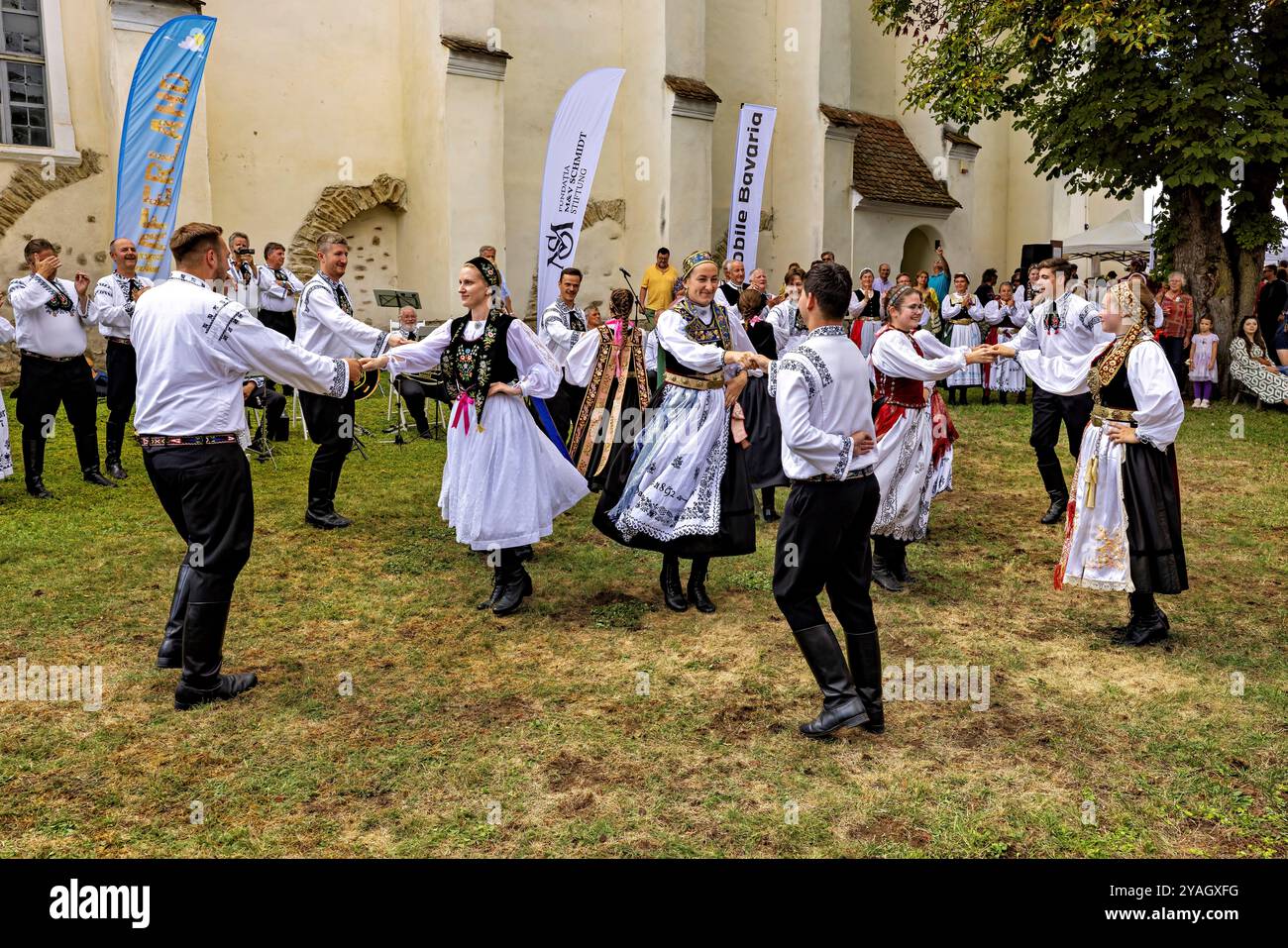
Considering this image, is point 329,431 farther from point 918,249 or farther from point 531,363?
point 918,249

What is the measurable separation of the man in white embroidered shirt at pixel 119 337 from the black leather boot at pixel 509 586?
4.69 m

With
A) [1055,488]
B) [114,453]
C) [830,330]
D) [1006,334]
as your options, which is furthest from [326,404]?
[1006,334]

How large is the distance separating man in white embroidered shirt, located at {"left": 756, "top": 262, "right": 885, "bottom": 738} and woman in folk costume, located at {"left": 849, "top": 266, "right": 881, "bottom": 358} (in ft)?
34.1

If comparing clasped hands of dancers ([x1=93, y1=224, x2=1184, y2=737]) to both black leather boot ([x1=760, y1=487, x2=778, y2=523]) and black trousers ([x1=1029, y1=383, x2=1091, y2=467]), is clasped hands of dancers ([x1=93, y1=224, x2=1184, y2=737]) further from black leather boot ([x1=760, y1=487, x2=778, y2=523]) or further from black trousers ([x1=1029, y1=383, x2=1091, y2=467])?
black trousers ([x1=1029, y1=383, x2=1091, y2=467])

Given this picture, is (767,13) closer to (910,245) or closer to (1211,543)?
(910,245)

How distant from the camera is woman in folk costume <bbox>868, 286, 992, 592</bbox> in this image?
241 inches

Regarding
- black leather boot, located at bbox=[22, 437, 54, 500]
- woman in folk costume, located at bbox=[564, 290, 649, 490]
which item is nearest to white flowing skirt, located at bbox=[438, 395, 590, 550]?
woman in folk costume, located at bbox=[564, 290, 649, 490]

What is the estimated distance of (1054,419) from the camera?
26.0 ft

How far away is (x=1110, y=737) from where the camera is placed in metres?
4.22

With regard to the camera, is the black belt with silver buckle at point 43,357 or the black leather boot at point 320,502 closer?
the black leather boot at point 320,502

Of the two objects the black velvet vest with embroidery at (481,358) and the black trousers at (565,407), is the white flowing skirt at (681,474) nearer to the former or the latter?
the black velvet vest with embroidery at (481,358)

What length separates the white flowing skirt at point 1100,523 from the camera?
5.20 meters

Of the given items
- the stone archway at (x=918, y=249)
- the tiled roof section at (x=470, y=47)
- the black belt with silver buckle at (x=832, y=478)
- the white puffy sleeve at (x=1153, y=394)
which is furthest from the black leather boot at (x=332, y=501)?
the stone archway at (x=918, y=249)
